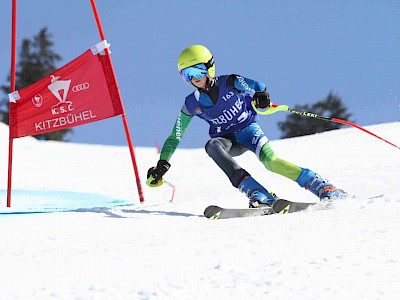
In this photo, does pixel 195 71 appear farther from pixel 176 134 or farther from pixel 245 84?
pixel 176 134

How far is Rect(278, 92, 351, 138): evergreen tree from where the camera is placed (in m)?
29.4

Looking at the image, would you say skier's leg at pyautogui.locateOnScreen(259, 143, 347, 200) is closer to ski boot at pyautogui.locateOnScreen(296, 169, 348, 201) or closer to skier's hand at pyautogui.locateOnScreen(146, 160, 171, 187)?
ski boot at pyautogui.locateOnScreen(296, 169, 348, 201)

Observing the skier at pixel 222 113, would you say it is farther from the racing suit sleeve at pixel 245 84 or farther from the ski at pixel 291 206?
the ski at pixel 291 206

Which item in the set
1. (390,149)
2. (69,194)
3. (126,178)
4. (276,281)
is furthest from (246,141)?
(390,149)

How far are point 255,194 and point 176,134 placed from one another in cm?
113

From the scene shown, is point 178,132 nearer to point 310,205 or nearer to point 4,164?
point 310,205

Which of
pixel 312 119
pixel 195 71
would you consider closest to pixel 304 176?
pixel 195 71

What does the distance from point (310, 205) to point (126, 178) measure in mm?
5423

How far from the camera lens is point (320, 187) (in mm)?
3744

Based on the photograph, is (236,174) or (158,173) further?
(158,173)

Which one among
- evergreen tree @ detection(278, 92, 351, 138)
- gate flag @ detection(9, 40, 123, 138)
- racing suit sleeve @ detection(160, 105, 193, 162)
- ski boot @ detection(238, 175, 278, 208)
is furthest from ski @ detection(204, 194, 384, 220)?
evergreen tree @ detection(278, 92, 351, 138)

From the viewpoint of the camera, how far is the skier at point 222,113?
4152mm

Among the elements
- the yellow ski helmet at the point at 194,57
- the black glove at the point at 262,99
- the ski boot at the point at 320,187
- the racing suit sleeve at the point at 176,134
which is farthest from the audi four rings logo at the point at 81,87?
the ski boot at the point at 320,187

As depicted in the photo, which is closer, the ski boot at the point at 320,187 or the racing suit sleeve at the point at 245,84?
the ski boot at the point at 320,187
